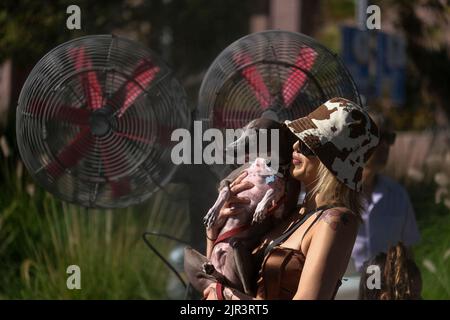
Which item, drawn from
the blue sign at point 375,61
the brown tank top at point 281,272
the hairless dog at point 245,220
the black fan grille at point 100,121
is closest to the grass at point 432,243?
the blue sign at point 375,61

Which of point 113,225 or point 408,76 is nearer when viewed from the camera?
point 113,225

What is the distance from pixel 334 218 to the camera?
3.14 metres

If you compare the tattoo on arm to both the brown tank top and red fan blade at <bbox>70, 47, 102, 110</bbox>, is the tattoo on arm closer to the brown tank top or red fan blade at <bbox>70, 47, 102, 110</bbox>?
the brown tank top

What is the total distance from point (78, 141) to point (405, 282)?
5.18 ft

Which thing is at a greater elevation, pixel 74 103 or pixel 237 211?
pixel 74 103

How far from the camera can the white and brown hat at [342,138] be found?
3238mm

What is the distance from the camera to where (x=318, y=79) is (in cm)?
435

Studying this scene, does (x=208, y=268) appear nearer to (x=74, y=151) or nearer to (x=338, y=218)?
(x=338, y=218)

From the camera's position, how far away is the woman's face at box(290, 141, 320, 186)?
3.30 m

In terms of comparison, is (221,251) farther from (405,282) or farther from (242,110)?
(405,282)

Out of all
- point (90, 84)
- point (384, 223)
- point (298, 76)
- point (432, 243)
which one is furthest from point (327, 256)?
point (432, 243)

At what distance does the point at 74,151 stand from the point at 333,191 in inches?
60.9
